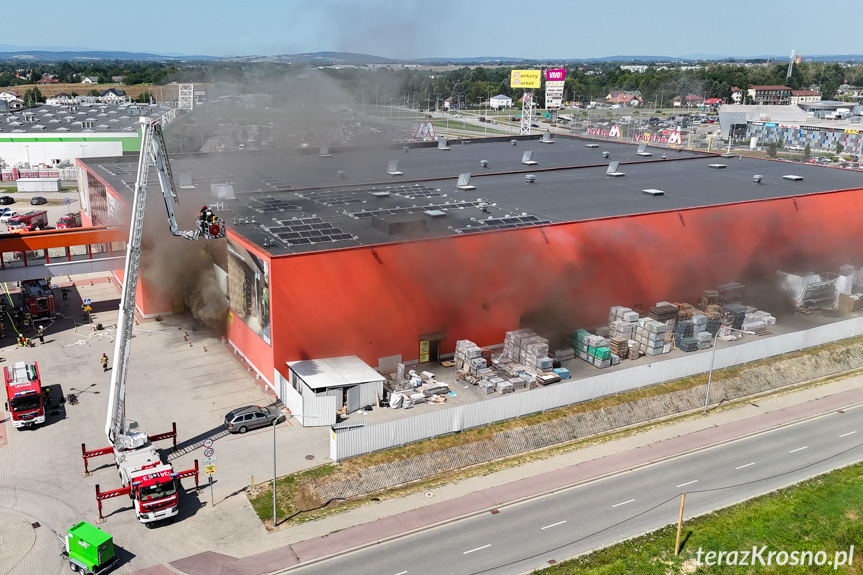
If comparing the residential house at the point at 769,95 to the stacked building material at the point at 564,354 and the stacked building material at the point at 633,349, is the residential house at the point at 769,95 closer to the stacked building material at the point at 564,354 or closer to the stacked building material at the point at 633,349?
the stacked building material at the point at 633,349

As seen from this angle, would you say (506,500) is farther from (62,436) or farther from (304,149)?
(304,149)

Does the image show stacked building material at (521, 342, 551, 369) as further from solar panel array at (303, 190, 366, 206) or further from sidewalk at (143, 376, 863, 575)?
solar panel array at (303, 190, 366, 206)

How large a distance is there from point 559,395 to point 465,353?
4.45m

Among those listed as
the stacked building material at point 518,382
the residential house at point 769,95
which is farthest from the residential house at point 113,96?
the residential house at point 769,95

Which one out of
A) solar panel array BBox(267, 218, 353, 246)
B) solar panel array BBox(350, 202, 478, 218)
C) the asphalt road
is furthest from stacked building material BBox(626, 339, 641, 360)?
solar panel array BBox(267, 218, 353, 246)

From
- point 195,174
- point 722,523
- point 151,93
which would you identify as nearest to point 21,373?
point 195,174

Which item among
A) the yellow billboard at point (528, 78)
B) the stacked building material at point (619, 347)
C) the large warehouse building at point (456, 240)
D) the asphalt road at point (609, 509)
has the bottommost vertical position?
the asphalt road at point (609, 509)

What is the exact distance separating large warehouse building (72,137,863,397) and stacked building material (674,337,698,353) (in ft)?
10.5

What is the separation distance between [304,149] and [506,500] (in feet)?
113

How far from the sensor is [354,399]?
1033 inches

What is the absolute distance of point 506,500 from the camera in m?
22.1

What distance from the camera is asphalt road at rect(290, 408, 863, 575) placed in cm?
1912

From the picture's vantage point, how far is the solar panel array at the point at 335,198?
36344 mm

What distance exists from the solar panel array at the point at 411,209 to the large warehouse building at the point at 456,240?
0.16m
